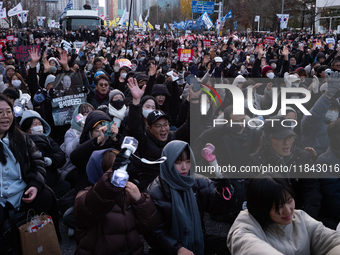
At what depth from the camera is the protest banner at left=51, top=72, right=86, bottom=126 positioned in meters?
5.73

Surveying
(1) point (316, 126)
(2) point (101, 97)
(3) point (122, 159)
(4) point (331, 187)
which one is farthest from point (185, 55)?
(3) point (122, 159)

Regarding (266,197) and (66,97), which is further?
(66,97)

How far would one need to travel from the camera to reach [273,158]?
11.0 ft

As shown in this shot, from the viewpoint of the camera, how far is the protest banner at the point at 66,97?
5.73m

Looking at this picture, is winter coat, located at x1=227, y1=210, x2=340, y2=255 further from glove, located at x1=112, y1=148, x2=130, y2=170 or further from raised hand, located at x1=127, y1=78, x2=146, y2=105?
raised hand, located at x1=127, y1=78, x2=146, y2=105

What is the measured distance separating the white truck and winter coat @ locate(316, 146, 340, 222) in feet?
71.4

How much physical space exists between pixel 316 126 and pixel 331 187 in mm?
1622

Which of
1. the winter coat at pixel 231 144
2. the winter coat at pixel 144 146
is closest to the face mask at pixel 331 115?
the winter coat at pixel 231 144

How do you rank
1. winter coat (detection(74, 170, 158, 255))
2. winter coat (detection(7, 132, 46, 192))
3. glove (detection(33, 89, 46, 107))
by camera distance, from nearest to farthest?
winter coat (detection(74, 170, 158, 255)) → winter coat (detection(7, 132, 46, 192)) → glove (detection(33, 89, 46, 107))

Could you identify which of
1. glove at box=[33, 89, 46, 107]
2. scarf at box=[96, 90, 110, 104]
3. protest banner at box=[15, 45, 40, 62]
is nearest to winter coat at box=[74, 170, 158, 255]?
scarf at box=[96, 90, 110, 104]

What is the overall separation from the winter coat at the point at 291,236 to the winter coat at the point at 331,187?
4.21 ft

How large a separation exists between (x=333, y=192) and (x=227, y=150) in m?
1.11

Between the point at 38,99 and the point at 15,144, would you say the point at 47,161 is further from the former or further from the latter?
the point at 38,99

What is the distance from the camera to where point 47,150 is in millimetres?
3854
